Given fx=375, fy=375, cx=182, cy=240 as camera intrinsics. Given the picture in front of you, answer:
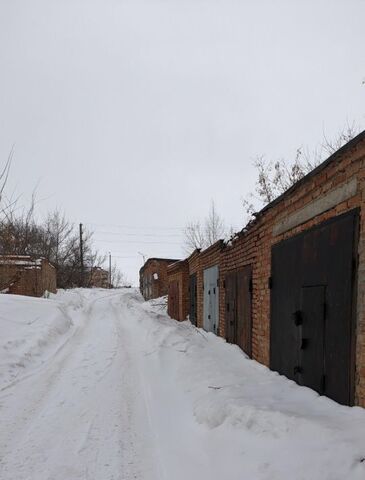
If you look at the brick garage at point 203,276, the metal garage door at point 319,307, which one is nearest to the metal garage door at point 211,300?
the brick garage at point 203,276

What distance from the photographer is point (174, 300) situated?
18344 millimetres

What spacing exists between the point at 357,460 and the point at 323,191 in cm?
264

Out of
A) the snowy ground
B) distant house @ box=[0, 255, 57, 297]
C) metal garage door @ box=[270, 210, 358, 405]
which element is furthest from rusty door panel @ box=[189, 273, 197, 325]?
distant house @ box=[0, 255, 57, 297]

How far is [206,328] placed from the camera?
11.6 m

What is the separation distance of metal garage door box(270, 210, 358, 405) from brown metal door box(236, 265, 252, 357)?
4.89 feet

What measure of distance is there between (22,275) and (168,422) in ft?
54.4

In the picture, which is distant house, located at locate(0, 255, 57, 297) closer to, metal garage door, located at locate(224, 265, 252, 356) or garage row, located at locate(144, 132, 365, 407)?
metal garage door, located at locate(224, 265, 252, 356)

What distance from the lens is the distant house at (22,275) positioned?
58.5ft

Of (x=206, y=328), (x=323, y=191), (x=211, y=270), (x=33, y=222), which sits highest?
(x=33, y=222)

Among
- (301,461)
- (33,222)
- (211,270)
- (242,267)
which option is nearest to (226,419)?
(301,461)

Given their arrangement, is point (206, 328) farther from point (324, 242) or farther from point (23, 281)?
point (23, 281)

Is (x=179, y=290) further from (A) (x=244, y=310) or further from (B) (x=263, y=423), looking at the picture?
(B) (x=263, y=423)

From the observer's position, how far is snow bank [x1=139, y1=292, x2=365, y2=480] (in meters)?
2.57

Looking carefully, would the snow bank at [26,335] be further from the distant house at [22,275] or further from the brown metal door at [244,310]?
the distant house at [22,275]
